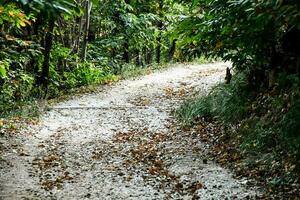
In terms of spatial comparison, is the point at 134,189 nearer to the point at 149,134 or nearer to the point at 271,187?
the point at 271,187

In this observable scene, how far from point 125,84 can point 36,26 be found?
15.0 ft

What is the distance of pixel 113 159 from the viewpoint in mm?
9016

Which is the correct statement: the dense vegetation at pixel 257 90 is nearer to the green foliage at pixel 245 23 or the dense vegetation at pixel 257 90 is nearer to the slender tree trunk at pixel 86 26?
the green foliage at pixel 245 23

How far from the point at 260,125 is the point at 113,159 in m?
3.30

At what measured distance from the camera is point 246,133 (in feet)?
28.3

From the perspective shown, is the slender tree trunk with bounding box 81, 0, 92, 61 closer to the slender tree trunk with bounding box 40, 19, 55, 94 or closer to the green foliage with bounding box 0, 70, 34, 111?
the slender tree trunk with bounding box 40, 19, 55, 94

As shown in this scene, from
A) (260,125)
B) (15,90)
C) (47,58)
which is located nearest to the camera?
(260,125)

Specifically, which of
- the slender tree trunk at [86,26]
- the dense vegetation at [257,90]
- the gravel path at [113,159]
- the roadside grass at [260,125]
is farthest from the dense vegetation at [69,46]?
the roadside grass at [260,125]

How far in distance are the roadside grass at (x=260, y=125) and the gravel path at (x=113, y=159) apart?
42 cm

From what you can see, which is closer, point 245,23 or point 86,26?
point 245,23

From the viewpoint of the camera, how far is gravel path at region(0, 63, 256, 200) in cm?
709

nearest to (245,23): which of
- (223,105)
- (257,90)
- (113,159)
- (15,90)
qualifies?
(257,90)

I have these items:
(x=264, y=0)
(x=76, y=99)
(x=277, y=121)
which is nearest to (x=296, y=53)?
(x=277, y=121)

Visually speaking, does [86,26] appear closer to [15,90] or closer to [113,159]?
[15,90]
